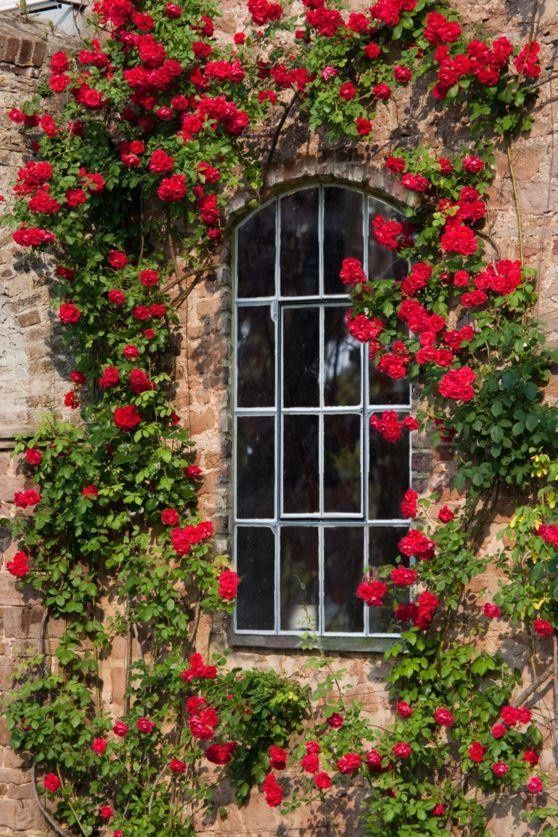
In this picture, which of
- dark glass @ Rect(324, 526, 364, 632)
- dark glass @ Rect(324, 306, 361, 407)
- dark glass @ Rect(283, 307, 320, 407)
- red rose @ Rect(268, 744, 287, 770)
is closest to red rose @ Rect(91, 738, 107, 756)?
red rose @ Rect(268, 744, 287, 770)

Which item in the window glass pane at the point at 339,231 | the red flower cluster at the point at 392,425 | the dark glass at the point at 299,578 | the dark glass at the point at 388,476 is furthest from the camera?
the window glass pane at the point at 339,231

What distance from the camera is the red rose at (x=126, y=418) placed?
7082mm

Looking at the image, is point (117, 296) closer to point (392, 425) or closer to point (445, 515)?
point (392, 425)

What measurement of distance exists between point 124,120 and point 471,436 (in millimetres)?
2765

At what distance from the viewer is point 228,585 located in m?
6.78

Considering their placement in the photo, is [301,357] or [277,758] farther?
[301,357]

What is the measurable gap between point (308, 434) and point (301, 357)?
430 mm

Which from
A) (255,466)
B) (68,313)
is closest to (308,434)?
(255,466)

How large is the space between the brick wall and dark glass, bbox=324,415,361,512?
0.38 meters

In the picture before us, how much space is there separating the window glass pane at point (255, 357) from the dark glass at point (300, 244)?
0.71 ft

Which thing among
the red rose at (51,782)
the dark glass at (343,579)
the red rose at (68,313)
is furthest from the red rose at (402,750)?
the red rose at (68,313)

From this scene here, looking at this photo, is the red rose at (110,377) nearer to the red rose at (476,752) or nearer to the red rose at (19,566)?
the red rose at (19,566)

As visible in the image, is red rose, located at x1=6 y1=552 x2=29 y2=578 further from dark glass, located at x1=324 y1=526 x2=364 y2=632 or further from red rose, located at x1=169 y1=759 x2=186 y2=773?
dark glass, located at x1=324 y1=526 x2=364 y2=632

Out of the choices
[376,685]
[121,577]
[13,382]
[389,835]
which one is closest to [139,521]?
[121,577]
